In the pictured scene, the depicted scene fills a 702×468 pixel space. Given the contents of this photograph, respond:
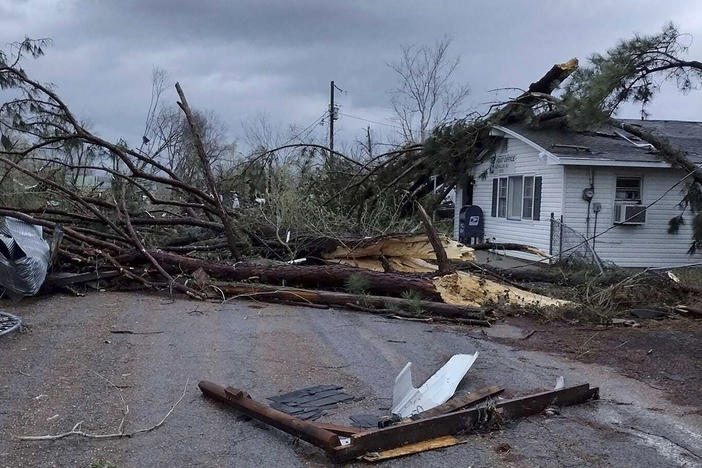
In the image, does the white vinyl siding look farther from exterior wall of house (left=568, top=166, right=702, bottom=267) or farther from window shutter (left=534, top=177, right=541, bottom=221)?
exterior wall of house (left=568, top=166, right=702, bottom=267)

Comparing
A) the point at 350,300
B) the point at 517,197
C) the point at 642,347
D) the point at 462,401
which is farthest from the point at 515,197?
the point at 462,401

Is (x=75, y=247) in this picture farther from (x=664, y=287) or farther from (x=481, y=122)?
(x=481, y=122)

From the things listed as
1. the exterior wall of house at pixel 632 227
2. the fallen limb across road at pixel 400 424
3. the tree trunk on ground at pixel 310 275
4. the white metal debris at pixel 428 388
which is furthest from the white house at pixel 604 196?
the fallen limb across road at pixel 400 424

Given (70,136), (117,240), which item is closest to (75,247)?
(117,240)

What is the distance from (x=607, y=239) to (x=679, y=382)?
10986 millimetres

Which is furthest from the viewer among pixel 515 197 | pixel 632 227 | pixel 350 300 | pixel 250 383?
pixel 515 197

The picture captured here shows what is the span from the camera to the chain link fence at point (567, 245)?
1342 cm

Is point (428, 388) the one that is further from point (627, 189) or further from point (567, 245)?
point (627, 189)

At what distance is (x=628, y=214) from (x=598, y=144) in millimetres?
1971

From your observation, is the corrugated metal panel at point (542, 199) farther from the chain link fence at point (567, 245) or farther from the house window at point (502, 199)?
the chain link fence at point (567, 245)

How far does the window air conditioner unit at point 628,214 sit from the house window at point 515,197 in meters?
2.52

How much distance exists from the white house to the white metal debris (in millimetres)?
10086

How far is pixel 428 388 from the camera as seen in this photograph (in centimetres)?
566

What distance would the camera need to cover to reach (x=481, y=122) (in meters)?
17.6
